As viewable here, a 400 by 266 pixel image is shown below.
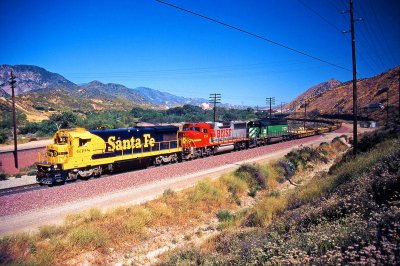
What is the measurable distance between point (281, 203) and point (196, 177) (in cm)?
838

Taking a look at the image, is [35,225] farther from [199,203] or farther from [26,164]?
[26,164]

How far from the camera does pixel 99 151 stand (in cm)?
2134

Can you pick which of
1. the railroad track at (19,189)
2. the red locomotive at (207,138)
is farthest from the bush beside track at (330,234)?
the red locomotive at (207,138)

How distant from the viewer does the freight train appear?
1941 centimetres

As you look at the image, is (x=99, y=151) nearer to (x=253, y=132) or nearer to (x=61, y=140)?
(x=61, y=140)

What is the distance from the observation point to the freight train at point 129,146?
19406 millimetres

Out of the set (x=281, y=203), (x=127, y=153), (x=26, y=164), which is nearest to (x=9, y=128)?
(x=26, y=164)

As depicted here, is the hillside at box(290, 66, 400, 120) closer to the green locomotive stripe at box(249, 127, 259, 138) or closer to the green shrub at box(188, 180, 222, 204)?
the green locomotive stripe at box(249, 127, 259, 138)

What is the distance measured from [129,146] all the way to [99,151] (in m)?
2.96

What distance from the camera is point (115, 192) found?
1755cm

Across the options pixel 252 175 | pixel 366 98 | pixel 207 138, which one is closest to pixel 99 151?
pixel 252 175

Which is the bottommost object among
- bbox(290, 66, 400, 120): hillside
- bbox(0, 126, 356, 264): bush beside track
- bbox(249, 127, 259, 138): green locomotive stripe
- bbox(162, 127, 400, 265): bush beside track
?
bbox(0, 126, 356, 264): bush beside track

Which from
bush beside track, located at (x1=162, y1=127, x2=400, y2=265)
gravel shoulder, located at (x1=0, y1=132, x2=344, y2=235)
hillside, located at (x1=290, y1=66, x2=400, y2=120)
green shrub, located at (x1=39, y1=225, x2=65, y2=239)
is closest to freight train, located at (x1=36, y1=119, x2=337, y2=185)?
gravel shoulder, located at (x1=0, y1=132, x2=344, y2=235)

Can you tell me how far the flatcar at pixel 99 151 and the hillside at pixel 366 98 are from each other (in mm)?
88696
